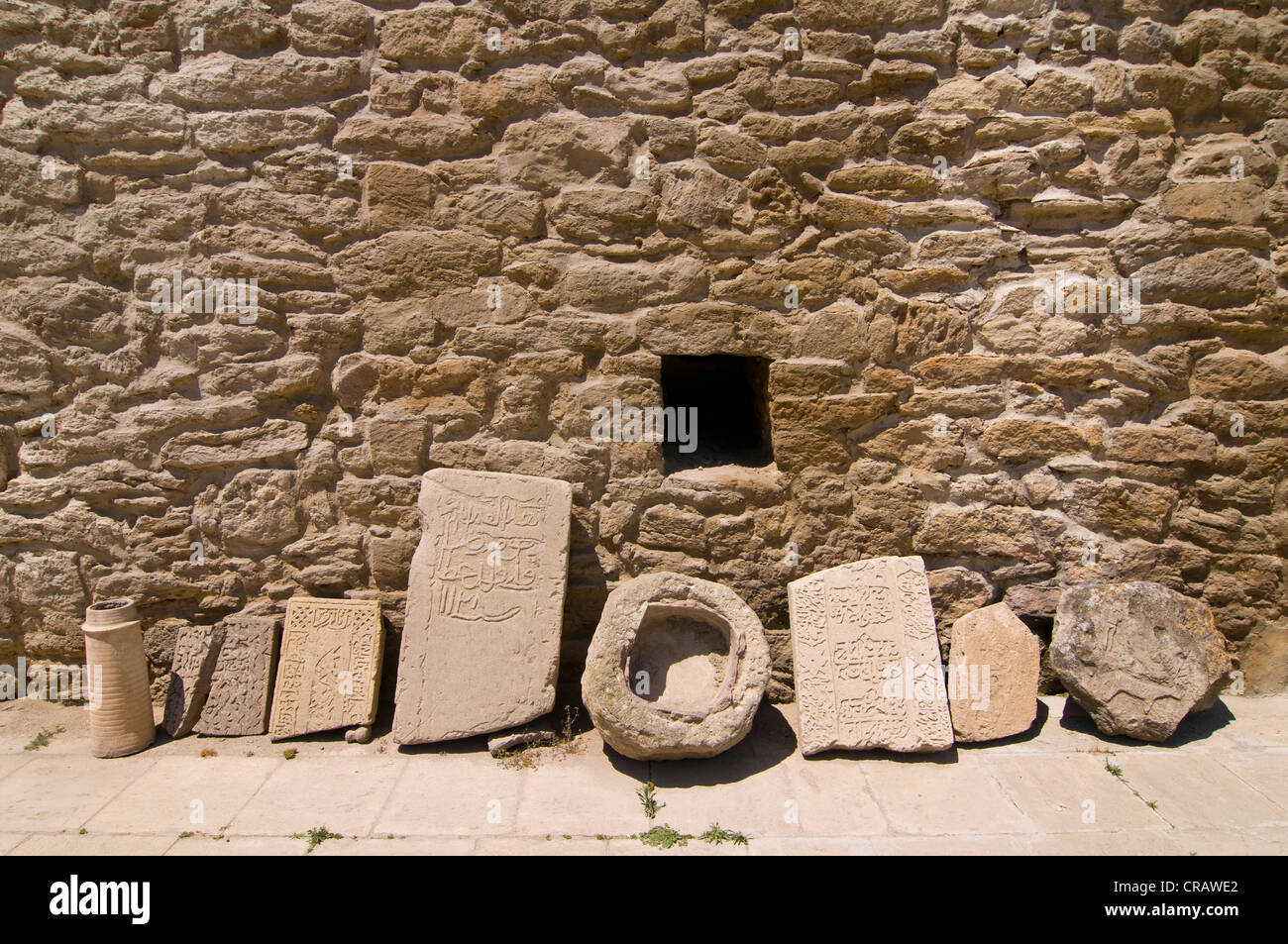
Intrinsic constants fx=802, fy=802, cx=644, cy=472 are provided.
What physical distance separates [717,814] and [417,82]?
11.6ft

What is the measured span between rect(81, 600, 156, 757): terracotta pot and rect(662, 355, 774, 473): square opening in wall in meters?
2.60

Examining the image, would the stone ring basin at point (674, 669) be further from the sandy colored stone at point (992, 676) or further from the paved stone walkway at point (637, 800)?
the sandy colored stone at point (992, 676)

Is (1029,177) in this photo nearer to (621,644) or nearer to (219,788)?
(621,644)

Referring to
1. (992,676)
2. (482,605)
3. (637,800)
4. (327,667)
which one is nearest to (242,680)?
(327,667)

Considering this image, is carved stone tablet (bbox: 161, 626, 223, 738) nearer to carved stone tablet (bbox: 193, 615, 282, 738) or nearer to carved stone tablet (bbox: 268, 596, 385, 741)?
carved stone tablet (bbox: 193, 615, 282, 738)

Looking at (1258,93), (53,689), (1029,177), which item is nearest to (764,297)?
(1029,177)

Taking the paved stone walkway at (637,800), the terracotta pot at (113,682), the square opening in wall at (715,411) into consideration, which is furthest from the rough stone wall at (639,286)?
the paved stone walkway at (637,800)

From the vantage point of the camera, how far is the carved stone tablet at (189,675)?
12.1 feet

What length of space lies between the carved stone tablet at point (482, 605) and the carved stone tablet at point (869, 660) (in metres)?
1.13

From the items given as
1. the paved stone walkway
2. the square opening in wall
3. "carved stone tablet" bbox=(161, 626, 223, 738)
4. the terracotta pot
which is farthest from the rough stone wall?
the paved stone walkway

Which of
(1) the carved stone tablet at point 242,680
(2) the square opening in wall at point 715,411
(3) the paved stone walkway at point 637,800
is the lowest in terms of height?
(3) the paved stone walkway at point 637,800

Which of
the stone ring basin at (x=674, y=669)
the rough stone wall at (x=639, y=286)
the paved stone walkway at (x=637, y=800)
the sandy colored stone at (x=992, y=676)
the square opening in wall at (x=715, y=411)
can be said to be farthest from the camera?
the square opening in wall at (x=715, y=411)

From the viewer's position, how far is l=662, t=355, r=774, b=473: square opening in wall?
4.17m

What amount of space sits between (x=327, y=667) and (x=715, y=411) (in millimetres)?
2561
